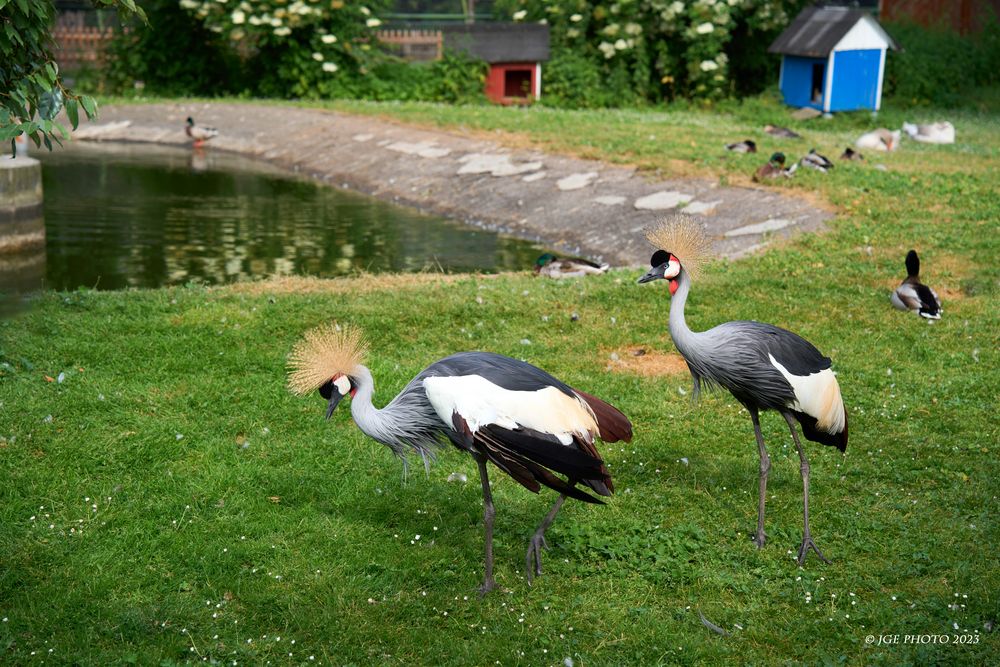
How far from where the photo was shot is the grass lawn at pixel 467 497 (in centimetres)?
537

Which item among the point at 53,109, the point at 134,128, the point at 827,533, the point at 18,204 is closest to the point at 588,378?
the point at 827,533

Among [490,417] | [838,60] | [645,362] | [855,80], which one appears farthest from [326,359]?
[855,80]

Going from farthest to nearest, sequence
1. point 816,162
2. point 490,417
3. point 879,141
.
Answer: point 879,141 < point 816,162 < point 490,417

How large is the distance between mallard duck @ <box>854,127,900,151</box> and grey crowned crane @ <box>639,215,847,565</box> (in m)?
13.7

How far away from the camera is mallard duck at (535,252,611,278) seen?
473 inches

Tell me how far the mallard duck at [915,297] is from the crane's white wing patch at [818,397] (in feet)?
13.1

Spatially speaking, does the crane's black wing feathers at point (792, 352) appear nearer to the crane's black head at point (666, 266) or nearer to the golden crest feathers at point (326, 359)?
the crane's black head at point (666, 266)

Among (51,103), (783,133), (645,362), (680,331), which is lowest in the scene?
(645,362)

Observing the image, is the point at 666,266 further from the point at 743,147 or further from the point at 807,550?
the point at 743,147

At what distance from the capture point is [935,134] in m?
19.7

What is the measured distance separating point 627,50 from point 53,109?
818 inches

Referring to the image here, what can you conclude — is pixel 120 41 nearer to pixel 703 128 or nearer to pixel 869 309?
pixel 703 128

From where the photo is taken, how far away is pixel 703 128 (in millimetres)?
20688

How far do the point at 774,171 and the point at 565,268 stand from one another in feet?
15.7
